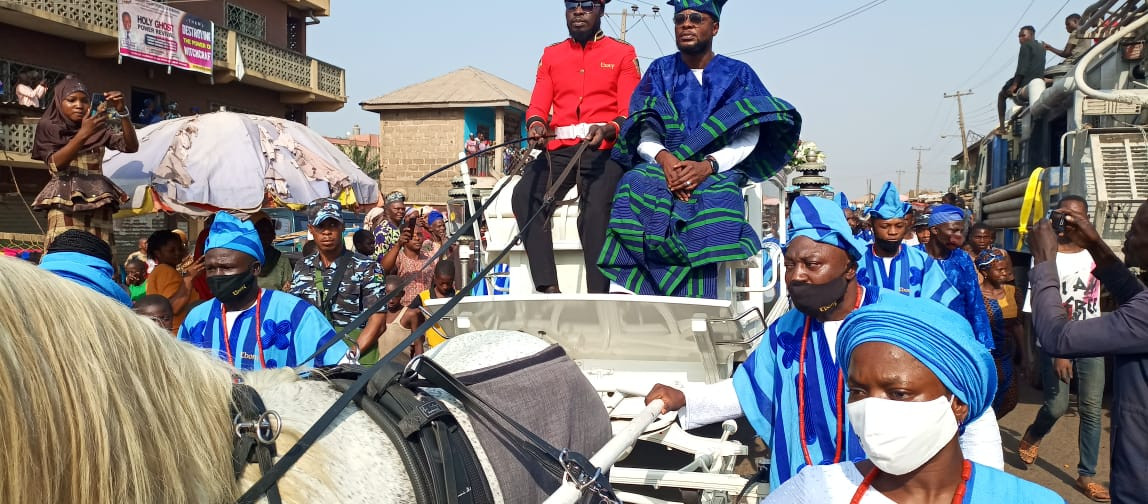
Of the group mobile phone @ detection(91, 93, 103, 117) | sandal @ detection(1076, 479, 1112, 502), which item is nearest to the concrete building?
mobile phone @ detection(91, 93, 103, 117)

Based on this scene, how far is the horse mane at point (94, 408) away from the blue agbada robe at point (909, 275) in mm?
4025

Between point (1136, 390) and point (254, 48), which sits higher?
point (254, 48)

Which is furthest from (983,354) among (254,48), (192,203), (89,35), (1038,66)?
(254,48)

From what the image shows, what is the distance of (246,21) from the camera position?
22125 millimetres

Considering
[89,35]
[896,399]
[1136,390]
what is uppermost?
[89,35]

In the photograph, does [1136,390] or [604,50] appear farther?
[604,50]

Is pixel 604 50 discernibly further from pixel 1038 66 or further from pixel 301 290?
pixel 1038 66

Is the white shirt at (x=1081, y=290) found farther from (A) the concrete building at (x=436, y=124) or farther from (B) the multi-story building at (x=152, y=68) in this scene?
(A) the concrete building at (x=436, y=124)

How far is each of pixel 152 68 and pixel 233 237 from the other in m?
17.9

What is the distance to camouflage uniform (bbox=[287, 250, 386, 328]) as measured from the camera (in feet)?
15.2

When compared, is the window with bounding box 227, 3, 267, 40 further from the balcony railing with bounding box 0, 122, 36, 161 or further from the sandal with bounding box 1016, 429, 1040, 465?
the sandal with bounding box 1016, 429, 1040, 465

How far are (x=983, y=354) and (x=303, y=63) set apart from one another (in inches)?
911

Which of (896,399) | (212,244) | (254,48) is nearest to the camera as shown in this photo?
(896,399)

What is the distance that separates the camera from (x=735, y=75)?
4.77 m
